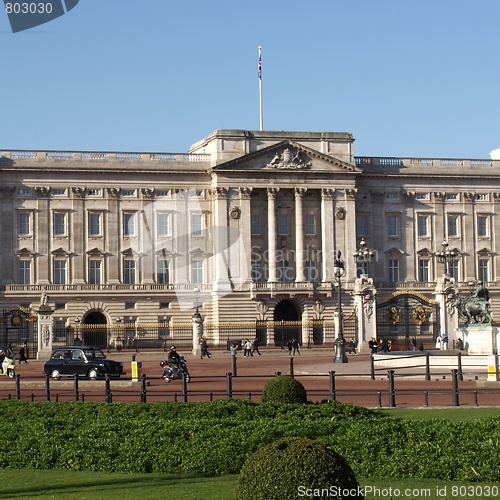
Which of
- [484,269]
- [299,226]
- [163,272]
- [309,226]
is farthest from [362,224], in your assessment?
[163,272]

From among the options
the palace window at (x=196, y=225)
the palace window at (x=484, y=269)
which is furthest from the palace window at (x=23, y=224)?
the palace window at (x=484, y=269)

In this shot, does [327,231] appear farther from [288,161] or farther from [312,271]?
[288,161]

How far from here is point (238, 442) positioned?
19.8 meters

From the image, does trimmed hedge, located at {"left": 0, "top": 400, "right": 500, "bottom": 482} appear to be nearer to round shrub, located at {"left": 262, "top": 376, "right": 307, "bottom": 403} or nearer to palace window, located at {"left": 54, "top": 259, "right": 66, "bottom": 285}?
round shrub, located at {"left": 262, "top": 376, "right": 307, "bottom": 403}

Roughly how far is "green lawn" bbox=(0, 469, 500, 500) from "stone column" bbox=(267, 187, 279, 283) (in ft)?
245

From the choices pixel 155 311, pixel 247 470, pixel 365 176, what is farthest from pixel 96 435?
pixel 365 176

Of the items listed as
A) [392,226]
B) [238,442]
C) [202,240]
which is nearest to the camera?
[238,442]

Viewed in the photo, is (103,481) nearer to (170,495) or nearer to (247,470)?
(170,495)

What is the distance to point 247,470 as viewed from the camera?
40.7 feet

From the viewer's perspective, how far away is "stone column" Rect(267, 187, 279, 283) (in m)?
94.3

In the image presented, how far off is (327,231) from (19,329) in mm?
27686

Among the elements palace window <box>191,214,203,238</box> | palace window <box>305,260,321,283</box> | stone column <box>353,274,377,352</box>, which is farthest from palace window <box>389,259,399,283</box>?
stone column <box>353,274,377,352</box>

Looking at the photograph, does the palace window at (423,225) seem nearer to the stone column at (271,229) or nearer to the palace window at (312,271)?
the palace window at (312,271)

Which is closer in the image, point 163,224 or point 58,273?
point 58,273
